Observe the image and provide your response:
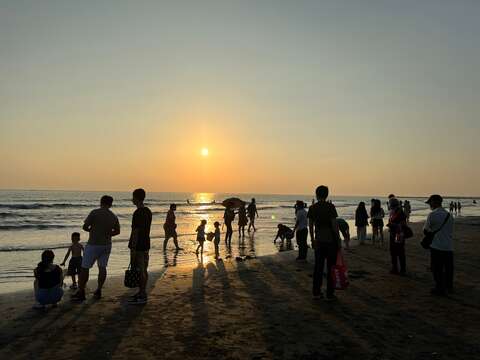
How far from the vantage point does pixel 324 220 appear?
23.6 feet

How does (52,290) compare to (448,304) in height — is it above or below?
above

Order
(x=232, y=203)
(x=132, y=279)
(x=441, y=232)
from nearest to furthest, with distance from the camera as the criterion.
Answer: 1. (x=132, y=279)
2. (x=441, y=232)
3. (x=232, y=203)

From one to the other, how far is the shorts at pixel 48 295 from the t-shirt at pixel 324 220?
5.06m

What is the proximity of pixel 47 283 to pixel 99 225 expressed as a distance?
137 cm

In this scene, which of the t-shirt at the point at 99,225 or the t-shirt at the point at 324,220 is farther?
the t-shirt at the point at 99,225

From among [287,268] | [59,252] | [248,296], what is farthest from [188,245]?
[248,296]

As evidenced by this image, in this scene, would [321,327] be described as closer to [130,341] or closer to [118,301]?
[130,341]

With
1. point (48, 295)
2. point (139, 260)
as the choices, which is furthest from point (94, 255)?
point (48, 295)

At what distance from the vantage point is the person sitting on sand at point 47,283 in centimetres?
669

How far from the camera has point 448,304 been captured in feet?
23.5

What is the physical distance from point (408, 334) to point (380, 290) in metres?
2.85

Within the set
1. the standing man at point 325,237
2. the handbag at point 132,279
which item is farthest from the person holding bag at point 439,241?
the handbag at point 132,279

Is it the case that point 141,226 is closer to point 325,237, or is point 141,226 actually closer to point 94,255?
point 94,255

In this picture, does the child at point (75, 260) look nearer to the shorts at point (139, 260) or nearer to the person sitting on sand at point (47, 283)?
the person sitting on sand at point (47, 283)
